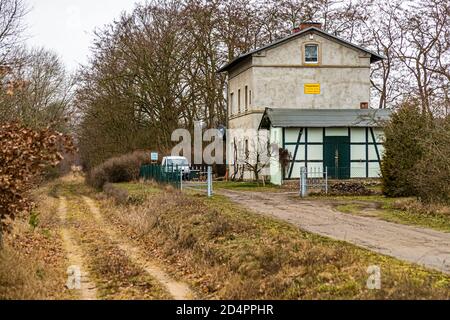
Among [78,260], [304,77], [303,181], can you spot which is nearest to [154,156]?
[304,77]

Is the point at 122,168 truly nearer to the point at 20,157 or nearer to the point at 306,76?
the point at 306,76

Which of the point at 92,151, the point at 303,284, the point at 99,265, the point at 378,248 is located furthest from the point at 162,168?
the point at 303,284

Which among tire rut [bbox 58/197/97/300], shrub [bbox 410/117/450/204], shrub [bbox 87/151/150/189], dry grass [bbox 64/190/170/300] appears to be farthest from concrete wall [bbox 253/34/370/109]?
dry grass [bbox 64/190/170/300]

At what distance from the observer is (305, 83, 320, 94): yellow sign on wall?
39625 millimetres

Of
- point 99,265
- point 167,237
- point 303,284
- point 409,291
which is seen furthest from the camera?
point 167,237

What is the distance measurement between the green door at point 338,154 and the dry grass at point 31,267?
18.3m

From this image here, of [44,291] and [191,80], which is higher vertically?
[191,80]

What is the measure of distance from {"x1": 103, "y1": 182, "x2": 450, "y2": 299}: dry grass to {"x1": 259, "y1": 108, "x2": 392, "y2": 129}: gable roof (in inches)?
616

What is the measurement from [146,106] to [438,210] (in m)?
28.0

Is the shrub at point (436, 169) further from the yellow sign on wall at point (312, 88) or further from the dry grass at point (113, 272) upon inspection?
the yellow sign on wall at point (312, 88)

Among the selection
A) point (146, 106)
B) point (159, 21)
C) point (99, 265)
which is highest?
point (159, 21)

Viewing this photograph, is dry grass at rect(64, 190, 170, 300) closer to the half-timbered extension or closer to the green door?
the half-timbered extension

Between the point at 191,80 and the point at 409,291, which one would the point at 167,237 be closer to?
the point at 409,291

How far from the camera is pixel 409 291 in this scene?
8461mm
